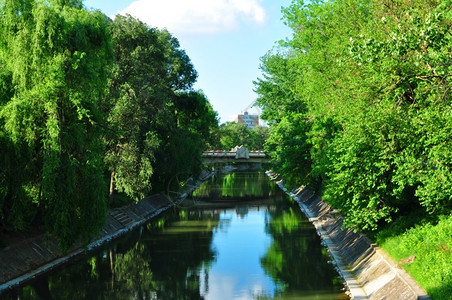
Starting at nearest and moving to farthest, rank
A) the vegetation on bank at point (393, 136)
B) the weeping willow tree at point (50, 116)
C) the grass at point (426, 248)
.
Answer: the grass at point (426, 248)
the vegetation on bank at point (393, 136)
the weeping willow tree at point (50, 116)

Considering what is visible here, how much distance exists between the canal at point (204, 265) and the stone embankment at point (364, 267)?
890 millimetres

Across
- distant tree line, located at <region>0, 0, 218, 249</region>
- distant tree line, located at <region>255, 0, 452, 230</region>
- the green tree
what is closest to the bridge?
the green tree

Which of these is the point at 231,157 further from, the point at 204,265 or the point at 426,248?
the point at 426,248

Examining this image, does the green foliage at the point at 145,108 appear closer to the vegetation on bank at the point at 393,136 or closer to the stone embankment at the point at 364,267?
the vegetation on bank at the point at 393,136

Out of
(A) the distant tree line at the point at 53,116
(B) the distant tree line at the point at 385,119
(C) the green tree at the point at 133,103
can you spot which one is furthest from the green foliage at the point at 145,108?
(B) the distant tree line at the point at 385,119

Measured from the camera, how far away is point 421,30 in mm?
13539

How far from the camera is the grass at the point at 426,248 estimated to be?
19.6 m

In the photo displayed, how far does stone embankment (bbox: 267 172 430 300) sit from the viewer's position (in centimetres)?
2180

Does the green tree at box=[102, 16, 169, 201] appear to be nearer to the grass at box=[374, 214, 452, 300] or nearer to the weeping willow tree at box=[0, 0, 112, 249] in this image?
the weeping willow tree at box=[0, 0, 112, 249]

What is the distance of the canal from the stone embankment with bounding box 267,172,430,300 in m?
0.89

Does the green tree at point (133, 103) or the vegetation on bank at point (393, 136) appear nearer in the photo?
the vegetation on bank at point (393, 136)

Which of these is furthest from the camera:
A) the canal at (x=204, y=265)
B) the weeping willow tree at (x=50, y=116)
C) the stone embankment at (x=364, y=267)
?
the canal at (x=204, y=265)

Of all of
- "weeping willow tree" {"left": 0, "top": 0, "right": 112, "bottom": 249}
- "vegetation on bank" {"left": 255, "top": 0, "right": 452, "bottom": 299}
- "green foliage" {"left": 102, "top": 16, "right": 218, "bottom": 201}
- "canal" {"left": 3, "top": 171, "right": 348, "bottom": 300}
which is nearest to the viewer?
"vegetation on bank" {"left": 255, "top": 0, "right": 452, "bottom": 299}

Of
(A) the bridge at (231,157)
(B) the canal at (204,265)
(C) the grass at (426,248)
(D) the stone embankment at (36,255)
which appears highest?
(A) the bridge at (231,157)
